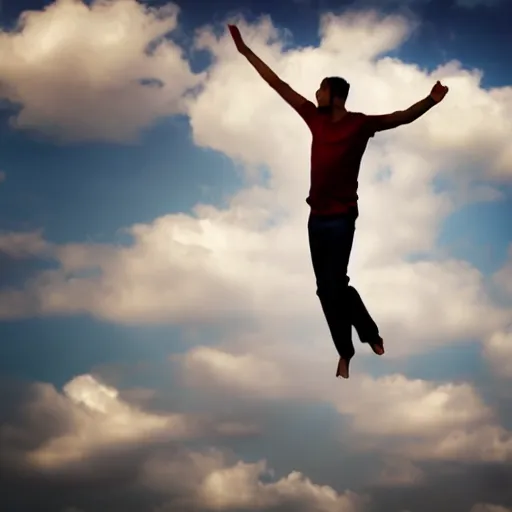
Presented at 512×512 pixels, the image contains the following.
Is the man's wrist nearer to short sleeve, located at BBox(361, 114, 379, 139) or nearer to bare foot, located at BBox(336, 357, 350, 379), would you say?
short sleeve, located at BBox(361, 114, 379, 139)

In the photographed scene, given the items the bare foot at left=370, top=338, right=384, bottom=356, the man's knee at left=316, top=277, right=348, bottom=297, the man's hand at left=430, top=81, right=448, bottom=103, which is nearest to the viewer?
the man's hand at left=430, top=81, right=448, bottom=103

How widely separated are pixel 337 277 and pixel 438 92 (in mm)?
2572

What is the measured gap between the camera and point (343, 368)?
38.8 ft

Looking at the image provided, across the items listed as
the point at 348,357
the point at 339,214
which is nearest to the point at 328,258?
the point at 339,214

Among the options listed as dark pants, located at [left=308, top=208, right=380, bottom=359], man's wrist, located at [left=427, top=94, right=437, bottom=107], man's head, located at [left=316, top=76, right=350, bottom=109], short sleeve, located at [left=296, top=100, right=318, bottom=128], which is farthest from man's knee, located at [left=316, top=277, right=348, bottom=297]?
man's wrist, located at [left=427, top=94, right=437, bottom=107]

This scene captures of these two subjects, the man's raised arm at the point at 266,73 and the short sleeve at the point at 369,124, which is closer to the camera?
the short sleeve at the point at 369,124

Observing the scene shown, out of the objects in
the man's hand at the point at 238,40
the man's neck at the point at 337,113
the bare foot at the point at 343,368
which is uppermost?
the man's hand at the point at 238,40

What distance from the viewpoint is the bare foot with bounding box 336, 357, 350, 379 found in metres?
11.8

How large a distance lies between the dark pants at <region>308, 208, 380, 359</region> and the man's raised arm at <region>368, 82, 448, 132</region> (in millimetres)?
1111

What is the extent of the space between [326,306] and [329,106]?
2530 mm

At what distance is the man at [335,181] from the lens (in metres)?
11.1

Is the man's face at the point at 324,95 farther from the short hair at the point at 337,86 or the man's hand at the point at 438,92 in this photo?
the man's hand at the point at 438,92

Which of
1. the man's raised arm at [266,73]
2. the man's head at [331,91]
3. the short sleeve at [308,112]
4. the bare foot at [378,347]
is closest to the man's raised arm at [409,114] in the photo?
the man's head at [331,91]

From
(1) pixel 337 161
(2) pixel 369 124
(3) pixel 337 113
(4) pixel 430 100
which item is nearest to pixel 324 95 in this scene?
(3) pixel 337 113
